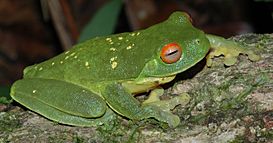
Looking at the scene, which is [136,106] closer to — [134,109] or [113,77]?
[134,109]

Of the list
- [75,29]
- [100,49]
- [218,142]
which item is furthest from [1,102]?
[75,29]

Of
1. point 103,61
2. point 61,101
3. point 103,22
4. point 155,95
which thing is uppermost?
point 103,61

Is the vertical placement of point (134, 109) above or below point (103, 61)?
below

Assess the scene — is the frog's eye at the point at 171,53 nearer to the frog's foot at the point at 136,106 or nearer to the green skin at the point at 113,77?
the green skin at the point at 113,77

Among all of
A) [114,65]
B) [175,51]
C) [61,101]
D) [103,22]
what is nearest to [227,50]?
[175,51]

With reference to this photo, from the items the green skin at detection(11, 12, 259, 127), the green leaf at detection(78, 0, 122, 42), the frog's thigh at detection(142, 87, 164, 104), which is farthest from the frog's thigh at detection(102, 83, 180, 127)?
the green leaf at detection(78, 0, 122, 42)

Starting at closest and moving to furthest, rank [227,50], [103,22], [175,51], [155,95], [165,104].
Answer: [175,51] → [165,104] → [155,95] → [227,50] → [103,22]
